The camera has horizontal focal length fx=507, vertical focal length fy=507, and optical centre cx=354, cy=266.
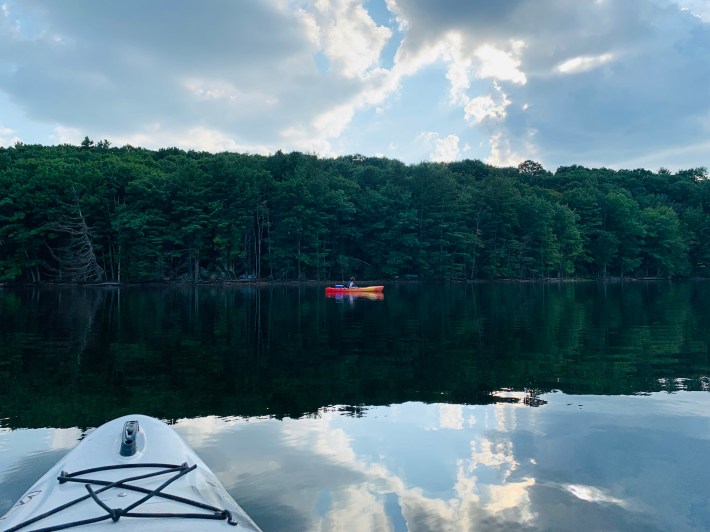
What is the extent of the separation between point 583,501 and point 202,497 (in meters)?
4.08

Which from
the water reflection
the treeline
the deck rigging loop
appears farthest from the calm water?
the treeline

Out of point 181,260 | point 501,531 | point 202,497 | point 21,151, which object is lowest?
point 501,531

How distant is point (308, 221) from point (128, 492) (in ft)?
183

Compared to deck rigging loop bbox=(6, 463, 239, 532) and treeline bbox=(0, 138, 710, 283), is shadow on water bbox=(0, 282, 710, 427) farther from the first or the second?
treeline bbox=(0, 138, 710, 283)

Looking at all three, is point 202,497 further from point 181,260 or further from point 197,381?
point 181,260

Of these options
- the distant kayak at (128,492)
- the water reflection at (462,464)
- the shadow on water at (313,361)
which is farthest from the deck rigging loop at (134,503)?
the shadow on water at (313,361)

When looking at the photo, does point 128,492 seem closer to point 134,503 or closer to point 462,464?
point 134,503

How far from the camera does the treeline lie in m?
51.7

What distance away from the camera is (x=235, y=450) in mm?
7062

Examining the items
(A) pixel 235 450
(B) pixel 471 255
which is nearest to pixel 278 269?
(B) pixel 471 255

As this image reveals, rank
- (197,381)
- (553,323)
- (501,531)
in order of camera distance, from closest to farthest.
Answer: (501,531) → (197,381) → (553,323)

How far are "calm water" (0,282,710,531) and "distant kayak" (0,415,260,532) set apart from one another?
102 cm

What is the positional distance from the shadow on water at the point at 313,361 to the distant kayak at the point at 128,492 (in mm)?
3450

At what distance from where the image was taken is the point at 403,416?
8.63 metres
